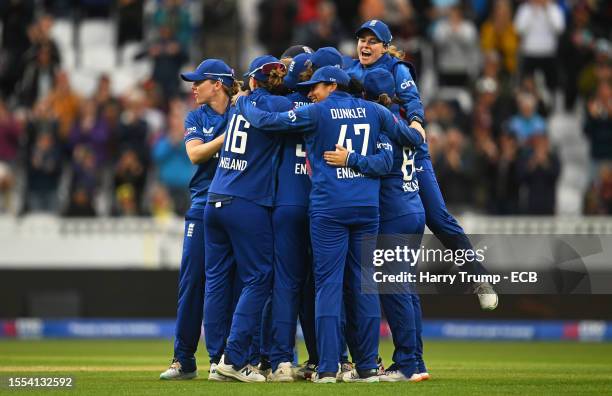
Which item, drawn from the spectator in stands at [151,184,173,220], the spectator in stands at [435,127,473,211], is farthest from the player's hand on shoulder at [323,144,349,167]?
the spectator in stands at [151,184,173,220]

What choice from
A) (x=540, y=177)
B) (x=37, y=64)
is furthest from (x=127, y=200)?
(x=540, y=177)

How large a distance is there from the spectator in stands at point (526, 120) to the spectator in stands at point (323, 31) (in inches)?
131

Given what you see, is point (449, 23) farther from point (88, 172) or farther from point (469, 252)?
point (469, 252)

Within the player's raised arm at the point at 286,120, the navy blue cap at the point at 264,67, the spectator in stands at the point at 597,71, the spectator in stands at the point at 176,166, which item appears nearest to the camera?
the player's raised arm at the point at 286,120

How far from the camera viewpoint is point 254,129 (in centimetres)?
1184

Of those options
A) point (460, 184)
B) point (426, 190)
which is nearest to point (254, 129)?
point (426, 190)

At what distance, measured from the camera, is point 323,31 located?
2325cm

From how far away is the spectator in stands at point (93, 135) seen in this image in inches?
915

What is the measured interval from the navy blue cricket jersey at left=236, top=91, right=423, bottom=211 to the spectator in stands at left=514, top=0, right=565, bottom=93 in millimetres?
13107

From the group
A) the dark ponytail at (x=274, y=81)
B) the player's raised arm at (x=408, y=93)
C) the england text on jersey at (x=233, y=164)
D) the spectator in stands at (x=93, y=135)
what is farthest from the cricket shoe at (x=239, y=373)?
the spectator in stands at (x=93, y=135)

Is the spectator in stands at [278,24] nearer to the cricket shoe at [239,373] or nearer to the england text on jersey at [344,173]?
the england text on jersey at [344,173]

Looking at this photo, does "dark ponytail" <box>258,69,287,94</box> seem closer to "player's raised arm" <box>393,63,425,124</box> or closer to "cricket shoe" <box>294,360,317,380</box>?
"player's raised arm" <box>393,63,425,124</box>

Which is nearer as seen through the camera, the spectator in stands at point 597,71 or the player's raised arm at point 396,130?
the player's raised arm at point 396,130

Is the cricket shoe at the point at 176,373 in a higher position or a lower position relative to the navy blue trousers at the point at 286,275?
lower
